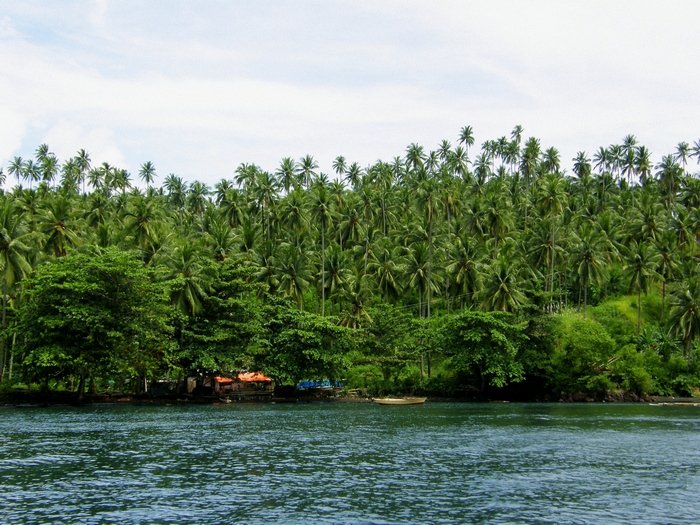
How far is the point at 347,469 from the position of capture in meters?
33.5

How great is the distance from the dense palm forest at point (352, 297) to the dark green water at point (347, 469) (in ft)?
38.6

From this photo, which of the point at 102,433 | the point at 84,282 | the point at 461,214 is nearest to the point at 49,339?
the point at 84,282

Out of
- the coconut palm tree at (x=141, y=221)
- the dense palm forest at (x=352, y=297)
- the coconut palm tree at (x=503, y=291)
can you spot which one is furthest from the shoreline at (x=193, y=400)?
the coconut palm tree at (x=141, y=221)

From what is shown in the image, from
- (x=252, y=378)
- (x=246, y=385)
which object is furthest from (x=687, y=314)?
(x=246, y=385)

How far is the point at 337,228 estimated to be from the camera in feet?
364

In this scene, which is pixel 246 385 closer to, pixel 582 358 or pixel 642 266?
pixel 582 358

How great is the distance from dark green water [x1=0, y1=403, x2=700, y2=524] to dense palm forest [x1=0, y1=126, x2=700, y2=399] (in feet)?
38.6

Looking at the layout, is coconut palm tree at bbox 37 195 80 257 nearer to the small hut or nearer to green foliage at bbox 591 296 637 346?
the small hut

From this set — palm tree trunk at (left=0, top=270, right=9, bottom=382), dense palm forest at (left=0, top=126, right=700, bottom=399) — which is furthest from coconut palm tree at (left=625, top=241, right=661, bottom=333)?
palm tree trunk at (left=0, top=270, right=9, bottom=382)

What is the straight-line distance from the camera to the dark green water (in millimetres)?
24875

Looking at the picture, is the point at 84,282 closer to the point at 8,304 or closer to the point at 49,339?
the point at 49,339

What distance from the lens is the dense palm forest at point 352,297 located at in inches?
2544

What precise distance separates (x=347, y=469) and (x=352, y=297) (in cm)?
5579

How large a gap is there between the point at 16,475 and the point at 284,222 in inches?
2647
